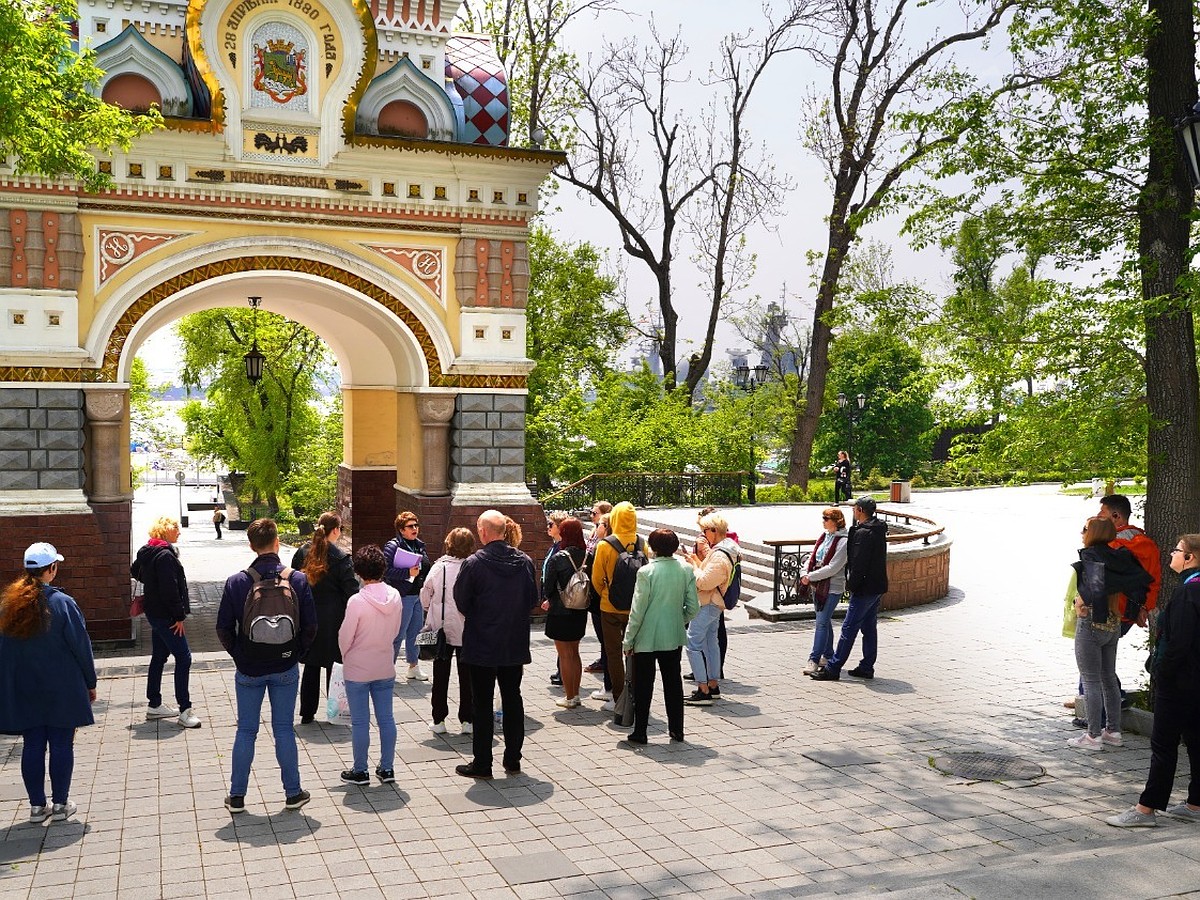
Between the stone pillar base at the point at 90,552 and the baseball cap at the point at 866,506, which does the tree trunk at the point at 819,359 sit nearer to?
the baseball cap at the point at 866,506

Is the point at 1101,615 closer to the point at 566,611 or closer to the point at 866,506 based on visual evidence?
the point at 866,506

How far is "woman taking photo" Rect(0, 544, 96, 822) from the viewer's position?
21.3 feet

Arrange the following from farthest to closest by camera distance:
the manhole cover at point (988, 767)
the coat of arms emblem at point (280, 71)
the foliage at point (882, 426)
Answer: the foliage at point (882, 426)
the coat of arms emblem at point (280, 71)
the manhole cover at point (988, 767)

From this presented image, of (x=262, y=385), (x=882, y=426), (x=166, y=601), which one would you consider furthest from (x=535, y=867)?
(x=882, y=426)

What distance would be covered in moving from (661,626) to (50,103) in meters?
6.48

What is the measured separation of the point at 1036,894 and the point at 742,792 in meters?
2.24

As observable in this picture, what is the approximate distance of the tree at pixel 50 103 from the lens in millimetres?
9086

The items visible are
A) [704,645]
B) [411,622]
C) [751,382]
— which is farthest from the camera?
[751,382]

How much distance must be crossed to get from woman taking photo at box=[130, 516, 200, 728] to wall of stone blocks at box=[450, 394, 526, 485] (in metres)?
5.17

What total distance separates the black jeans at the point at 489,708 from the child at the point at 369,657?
1.78 feet

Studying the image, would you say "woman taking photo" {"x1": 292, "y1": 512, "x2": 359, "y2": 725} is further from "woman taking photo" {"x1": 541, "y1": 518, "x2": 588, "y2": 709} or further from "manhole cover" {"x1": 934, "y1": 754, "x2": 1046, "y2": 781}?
"manhole cover" {"x1": 934, "y1": 754, "x2": 1046, "y2": 781}

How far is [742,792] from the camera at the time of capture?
7.37m

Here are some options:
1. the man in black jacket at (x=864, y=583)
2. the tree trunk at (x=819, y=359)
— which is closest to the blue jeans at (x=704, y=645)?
the man in black jacket at (x=864, y=583)

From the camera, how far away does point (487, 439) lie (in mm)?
13781
